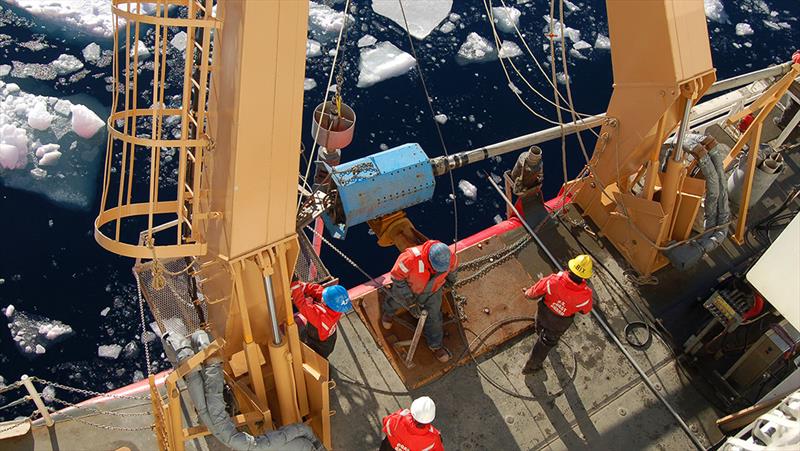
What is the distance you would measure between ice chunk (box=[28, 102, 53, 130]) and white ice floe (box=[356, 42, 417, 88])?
212 inches

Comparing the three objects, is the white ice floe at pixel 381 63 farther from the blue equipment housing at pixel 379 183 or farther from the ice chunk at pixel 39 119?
the blue equipment housing at pixel 379 183

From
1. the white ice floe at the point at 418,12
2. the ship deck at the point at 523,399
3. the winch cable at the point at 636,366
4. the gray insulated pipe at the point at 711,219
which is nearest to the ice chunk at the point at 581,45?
the white ice floe at the point at 418,12

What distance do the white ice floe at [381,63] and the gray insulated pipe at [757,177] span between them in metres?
6.42

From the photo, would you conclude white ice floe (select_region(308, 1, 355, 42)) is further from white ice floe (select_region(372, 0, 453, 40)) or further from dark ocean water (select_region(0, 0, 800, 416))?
white ice floe (select_region(372, 0, 453, 40))

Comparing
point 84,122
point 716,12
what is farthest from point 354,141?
point 716,12

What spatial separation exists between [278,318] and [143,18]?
3025 mm

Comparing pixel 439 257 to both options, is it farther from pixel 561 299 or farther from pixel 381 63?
pixel 381 63

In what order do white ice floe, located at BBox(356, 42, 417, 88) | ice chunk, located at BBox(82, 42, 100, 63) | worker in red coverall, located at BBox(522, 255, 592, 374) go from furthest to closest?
white ice floe, located at BBox(356, 42, 417, 88), ice chunk, located at BBox(82, 42, 100, 63), worker in red coverall, located at BBox(522, 255, 592, 374)

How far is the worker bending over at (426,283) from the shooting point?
7.77 metres

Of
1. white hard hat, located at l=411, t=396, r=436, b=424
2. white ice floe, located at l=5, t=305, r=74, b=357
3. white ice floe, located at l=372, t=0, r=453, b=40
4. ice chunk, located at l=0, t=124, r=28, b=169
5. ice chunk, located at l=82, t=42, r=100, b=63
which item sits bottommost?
white ice floe, located at l=5, t=305, r=74, b=357

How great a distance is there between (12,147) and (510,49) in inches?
370

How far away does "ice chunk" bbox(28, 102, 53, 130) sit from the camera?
41.0 ft

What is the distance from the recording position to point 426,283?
26.2 feet

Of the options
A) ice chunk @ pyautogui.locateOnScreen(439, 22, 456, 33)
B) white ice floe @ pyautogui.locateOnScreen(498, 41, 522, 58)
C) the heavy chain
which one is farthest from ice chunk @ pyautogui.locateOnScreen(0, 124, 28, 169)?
white ice floe @ pyautogui.locateOnScreen(498, 41, 522, 58)
